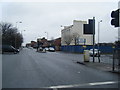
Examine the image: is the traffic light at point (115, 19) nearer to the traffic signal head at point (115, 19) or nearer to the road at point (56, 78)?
the traffic signal head at point (115, 19)

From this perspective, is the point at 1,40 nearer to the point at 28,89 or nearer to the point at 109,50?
the point at 109,50

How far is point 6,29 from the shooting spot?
68.6 metres

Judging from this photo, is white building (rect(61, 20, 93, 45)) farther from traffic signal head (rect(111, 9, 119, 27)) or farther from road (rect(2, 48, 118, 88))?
traffic signal head (rect(111, 9, 119, 27))

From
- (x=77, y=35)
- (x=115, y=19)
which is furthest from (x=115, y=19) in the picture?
(x=77, y=35)

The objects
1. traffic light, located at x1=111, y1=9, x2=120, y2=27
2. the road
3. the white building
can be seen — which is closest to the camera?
the road

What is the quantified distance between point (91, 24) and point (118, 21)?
9.99 m

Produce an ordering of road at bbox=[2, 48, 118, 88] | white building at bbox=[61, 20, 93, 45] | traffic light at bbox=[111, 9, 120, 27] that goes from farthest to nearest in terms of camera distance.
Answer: white building at bbox=[61, 20, 93, 45], traffic light at bbox=[111, 9, 120, 27], road at bbox=[2, 48, 118, 88]

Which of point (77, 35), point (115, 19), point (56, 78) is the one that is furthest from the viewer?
point (77, 35)

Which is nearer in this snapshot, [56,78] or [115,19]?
[56,78]

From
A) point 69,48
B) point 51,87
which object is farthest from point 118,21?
point 69,48

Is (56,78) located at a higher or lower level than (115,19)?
lower

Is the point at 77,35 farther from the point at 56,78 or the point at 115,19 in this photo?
the point at 56,78

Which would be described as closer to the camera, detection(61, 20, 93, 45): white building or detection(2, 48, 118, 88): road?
detection(2, 48, 118, 88): road

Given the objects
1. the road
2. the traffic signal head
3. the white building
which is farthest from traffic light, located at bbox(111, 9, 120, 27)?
the white building
